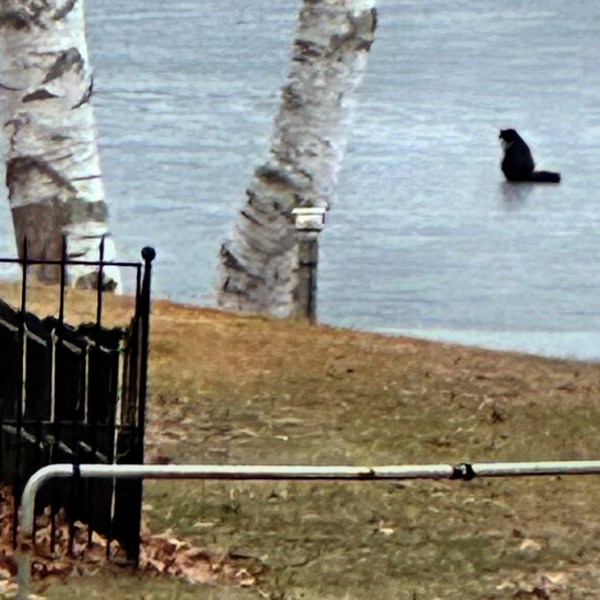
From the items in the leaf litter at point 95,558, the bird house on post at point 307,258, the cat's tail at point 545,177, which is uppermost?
the cat's tail at point 545,177

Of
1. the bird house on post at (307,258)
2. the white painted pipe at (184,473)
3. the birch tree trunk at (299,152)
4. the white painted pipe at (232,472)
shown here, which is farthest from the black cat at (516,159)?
the white painted pipe at (184,473)

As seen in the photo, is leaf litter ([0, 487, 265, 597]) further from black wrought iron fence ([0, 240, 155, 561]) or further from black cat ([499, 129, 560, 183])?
black cat ([499, 129, 560, 183])

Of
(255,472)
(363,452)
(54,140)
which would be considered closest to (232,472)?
(255,472)

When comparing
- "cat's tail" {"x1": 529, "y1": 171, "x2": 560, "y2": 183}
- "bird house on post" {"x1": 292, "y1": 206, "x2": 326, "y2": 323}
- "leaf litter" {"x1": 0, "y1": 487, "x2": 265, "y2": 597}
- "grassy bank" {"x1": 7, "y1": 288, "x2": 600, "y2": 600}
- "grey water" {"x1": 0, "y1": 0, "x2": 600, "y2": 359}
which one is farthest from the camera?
"cat's tail" {"x1": 529, "y1": 171, "x2": 560, "y2": 183}

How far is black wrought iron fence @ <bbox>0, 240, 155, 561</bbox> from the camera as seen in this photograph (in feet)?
19.2

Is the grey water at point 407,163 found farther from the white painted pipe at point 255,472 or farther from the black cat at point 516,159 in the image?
the white painted pipe at point 255,472

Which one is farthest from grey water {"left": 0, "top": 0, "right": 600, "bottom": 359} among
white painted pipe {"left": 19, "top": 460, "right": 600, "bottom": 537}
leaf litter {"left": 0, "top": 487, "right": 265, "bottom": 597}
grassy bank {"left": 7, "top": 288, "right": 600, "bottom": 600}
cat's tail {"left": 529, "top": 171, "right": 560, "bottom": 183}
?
white painted pipe {"left": 19, "top": 460, "right": 600, "bottom": 537}

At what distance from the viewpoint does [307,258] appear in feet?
38.1

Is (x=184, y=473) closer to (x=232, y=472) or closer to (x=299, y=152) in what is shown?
(x=232, y=472)

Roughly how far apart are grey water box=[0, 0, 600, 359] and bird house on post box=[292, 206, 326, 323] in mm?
283

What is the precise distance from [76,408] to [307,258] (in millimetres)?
5838

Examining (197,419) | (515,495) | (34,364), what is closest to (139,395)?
(34,364)

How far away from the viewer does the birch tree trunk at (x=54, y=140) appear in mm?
12000

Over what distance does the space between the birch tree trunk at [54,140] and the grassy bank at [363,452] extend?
684mm
